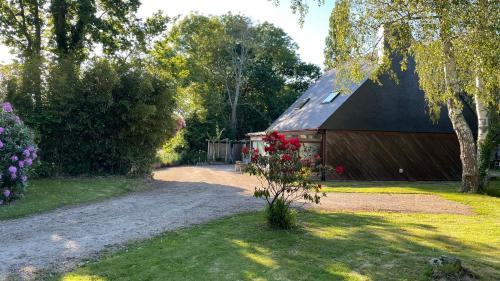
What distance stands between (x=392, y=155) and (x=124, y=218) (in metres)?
14.8

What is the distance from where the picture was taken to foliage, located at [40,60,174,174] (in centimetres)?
1445

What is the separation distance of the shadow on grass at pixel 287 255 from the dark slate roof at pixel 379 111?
11.5 metres

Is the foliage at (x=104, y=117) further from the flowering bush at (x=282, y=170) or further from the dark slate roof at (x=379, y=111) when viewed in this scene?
the flowering bush at (x=282, y=170)

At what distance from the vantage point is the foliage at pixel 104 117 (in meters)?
14.4

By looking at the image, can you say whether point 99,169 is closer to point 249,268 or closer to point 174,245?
point 174,245

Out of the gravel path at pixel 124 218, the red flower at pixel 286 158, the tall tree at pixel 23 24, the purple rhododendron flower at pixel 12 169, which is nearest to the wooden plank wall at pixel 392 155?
the gravel path at pixel 124 218

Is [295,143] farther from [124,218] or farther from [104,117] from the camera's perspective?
[104,117]

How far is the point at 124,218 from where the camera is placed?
28.2 feet

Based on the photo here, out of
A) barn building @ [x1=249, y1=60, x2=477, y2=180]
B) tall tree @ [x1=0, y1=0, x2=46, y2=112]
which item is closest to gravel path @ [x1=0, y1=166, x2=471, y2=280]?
barn building @ [x1=249, y1=60, x2=477, y2=180]

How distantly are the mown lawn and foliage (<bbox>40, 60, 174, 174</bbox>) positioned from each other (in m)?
8.48

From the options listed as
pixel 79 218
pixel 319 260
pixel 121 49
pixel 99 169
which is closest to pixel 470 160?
pixel 319 260

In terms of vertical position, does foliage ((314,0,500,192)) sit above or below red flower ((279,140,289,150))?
above

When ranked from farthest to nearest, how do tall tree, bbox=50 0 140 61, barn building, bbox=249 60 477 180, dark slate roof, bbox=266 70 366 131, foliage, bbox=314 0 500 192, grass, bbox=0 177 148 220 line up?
dark slate roof, bbox=266 70 366 131 < barn building, bbox=249 60 477 180 < tall tree, bbox=50 0 140 61 < grass, bbox=0 177 148 220 < foliage, bbox=314 0 500 192

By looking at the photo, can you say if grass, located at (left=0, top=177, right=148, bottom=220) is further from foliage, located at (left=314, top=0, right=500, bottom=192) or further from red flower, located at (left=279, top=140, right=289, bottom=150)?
foliage, located at (left=314, top=0, right=500, bottom=192)
